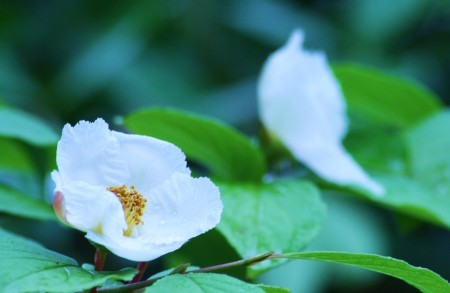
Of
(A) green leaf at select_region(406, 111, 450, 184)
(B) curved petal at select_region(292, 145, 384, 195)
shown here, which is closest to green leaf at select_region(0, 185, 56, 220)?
(B) curved petal at select_region(292, 145, 384, 195)

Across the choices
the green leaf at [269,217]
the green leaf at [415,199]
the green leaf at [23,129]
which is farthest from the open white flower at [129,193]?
the green leaf at [415,199]

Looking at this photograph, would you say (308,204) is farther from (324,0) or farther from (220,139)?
(324,0)

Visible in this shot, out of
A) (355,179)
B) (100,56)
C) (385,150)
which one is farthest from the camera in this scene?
(100,56)

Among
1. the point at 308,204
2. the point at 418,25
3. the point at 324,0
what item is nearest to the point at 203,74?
the point at 324,0

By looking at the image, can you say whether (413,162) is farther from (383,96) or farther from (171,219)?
(171,219)

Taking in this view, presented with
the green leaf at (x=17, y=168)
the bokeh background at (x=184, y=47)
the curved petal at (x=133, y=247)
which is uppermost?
the bokeh background at (x=184, y=47)

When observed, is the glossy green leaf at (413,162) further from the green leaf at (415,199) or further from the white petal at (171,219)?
the white petal at (171,219)
